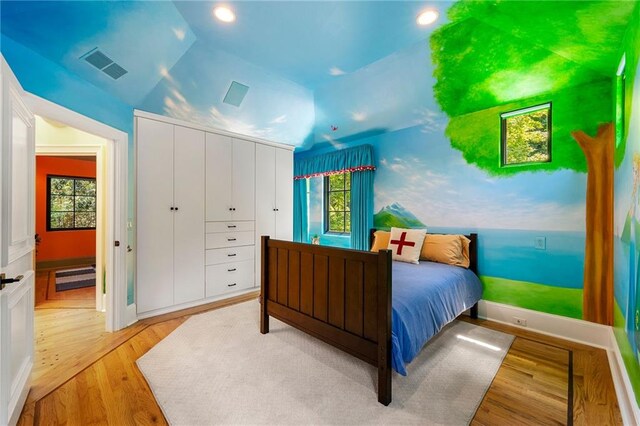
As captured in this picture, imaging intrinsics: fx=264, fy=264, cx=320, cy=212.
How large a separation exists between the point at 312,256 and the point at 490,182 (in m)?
2.13

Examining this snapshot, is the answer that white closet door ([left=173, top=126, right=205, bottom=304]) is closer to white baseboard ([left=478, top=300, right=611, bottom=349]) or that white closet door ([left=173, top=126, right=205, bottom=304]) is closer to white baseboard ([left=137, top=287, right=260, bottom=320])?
white baseboard ([left=137, top=287, right=260, bottom=320])

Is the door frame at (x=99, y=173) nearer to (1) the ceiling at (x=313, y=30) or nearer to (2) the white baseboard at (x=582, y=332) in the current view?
(1) the ceiling at (x=313, y=30)

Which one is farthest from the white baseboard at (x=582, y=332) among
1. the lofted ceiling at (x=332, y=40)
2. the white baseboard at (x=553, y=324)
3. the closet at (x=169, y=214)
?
the closet at (x=169, y=214)

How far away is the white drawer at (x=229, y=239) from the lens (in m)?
3.29

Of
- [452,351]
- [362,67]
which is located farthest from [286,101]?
[452,351]

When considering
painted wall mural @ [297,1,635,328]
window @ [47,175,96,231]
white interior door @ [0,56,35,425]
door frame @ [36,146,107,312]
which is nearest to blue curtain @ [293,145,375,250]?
painted wall mural @ [297,1,635,328]

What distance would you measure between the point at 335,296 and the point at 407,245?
1415 millimetres

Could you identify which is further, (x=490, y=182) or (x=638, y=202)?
(x=490, y=182)

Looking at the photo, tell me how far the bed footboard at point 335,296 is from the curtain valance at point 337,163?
207cm

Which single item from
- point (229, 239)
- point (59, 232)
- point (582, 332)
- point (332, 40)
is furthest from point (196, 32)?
point (59, 232)

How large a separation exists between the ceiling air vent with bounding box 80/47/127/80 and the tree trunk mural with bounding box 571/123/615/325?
400 cm

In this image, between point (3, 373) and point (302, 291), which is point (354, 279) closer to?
point (302, 291)

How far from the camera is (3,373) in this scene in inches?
48.6

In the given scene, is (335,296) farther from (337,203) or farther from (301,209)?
(301,209)
